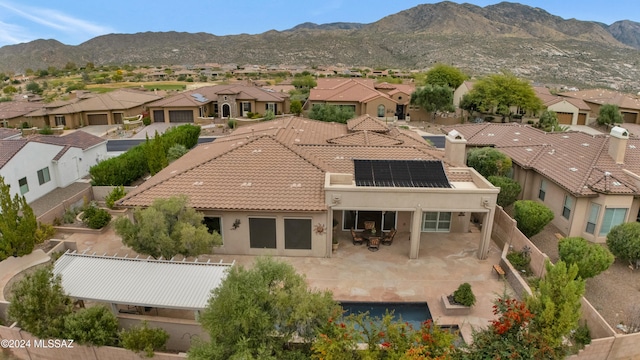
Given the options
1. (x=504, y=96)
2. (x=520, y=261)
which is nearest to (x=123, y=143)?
(x=520, y=261)

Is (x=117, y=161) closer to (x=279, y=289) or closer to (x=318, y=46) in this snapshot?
(x=279, y=289)

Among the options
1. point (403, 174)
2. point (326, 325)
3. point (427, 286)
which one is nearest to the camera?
point (326, 325)

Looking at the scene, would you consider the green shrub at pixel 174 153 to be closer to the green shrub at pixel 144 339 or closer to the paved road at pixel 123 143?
the paved road at pixel 123 143

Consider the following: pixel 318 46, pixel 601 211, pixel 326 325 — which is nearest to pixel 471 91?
pixel 601 211

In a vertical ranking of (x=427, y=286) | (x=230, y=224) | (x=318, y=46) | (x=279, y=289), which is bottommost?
(x=427, y=286)

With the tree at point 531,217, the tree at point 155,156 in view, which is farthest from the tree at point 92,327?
the tree at point 531,217

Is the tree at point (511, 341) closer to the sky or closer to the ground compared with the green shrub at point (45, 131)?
closer to the sky

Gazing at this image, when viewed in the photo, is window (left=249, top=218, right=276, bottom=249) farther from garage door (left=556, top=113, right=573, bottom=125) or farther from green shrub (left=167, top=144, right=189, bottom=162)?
garage door (left=556, top=113, right=573, bottom=125)
